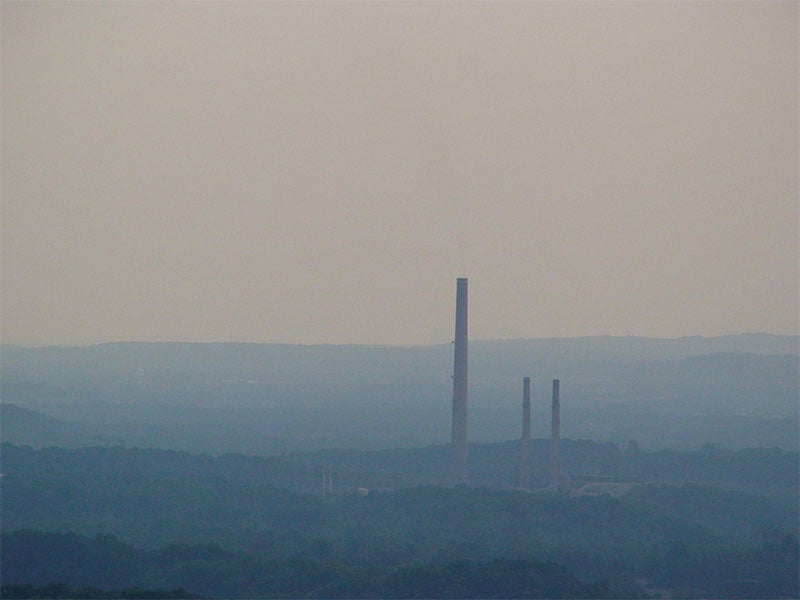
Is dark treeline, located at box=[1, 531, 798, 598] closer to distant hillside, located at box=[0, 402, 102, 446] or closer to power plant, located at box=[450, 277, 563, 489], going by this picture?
power plant, located at box=[450, 277, 563, 489]

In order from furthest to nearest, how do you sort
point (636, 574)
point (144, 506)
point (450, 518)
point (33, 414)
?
point (33, 414) → point (144, 506) → point (450, 518) → point (636, 574)

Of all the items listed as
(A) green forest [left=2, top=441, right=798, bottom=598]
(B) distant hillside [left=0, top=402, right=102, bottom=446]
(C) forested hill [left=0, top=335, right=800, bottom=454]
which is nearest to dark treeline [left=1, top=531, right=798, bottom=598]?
(A) green forest [left=2, top=441, right=798, bottom=598]

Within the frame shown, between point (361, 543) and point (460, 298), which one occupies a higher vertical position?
point (460, 298)

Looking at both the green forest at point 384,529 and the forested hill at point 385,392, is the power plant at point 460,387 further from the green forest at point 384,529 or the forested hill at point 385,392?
the forested hill at point 385,392

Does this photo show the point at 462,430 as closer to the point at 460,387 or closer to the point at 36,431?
the point at 460,387

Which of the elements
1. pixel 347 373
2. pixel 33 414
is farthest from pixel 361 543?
pixel 347 373

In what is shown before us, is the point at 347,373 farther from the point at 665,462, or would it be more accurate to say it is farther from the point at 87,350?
the point at 665,462

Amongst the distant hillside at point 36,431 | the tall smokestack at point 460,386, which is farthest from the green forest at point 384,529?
the distant hillside at point 36,431

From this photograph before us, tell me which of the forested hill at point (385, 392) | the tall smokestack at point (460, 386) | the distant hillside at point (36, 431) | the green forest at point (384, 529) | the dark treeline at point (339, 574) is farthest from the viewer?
the forested hill at point (385, 392)
